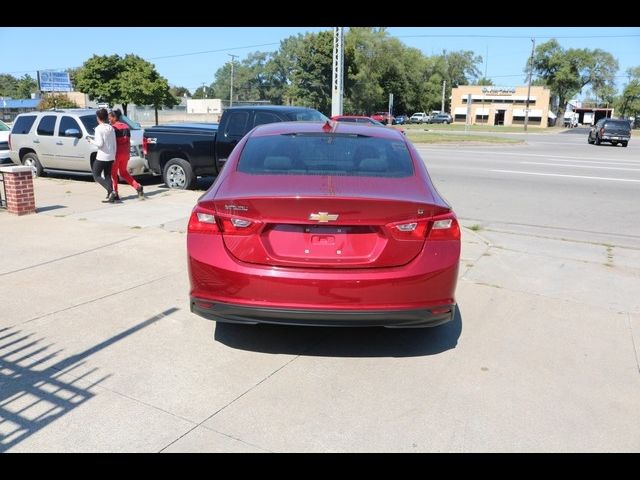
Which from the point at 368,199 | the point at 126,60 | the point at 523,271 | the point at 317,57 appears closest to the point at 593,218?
the point at 523,271

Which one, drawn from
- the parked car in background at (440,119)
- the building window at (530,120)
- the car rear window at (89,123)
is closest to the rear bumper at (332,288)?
the car rear window at (89,123)

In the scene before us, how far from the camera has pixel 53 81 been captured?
6494 centimetres

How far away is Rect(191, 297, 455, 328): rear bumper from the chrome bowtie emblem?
574mm

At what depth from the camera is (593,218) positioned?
31.6 ft

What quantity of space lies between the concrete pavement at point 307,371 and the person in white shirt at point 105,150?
12.8 ft

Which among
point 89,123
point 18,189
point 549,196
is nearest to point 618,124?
point 549,196

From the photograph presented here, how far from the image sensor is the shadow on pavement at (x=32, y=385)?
3049 mm

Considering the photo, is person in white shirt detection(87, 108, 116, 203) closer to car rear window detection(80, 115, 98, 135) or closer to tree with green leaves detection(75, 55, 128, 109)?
car rear window detection(80, 115, 98, 135)

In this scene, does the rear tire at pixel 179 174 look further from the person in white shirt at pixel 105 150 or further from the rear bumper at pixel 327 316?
the rear bumper at pixel 327 316

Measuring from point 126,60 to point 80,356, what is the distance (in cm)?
4935

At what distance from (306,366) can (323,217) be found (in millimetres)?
1070

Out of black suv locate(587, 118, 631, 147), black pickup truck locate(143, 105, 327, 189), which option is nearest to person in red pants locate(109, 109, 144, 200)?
black pickup truck locate(143, 105, 327, 189)

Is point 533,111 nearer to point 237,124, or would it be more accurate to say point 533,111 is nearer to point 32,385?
point 237,124
